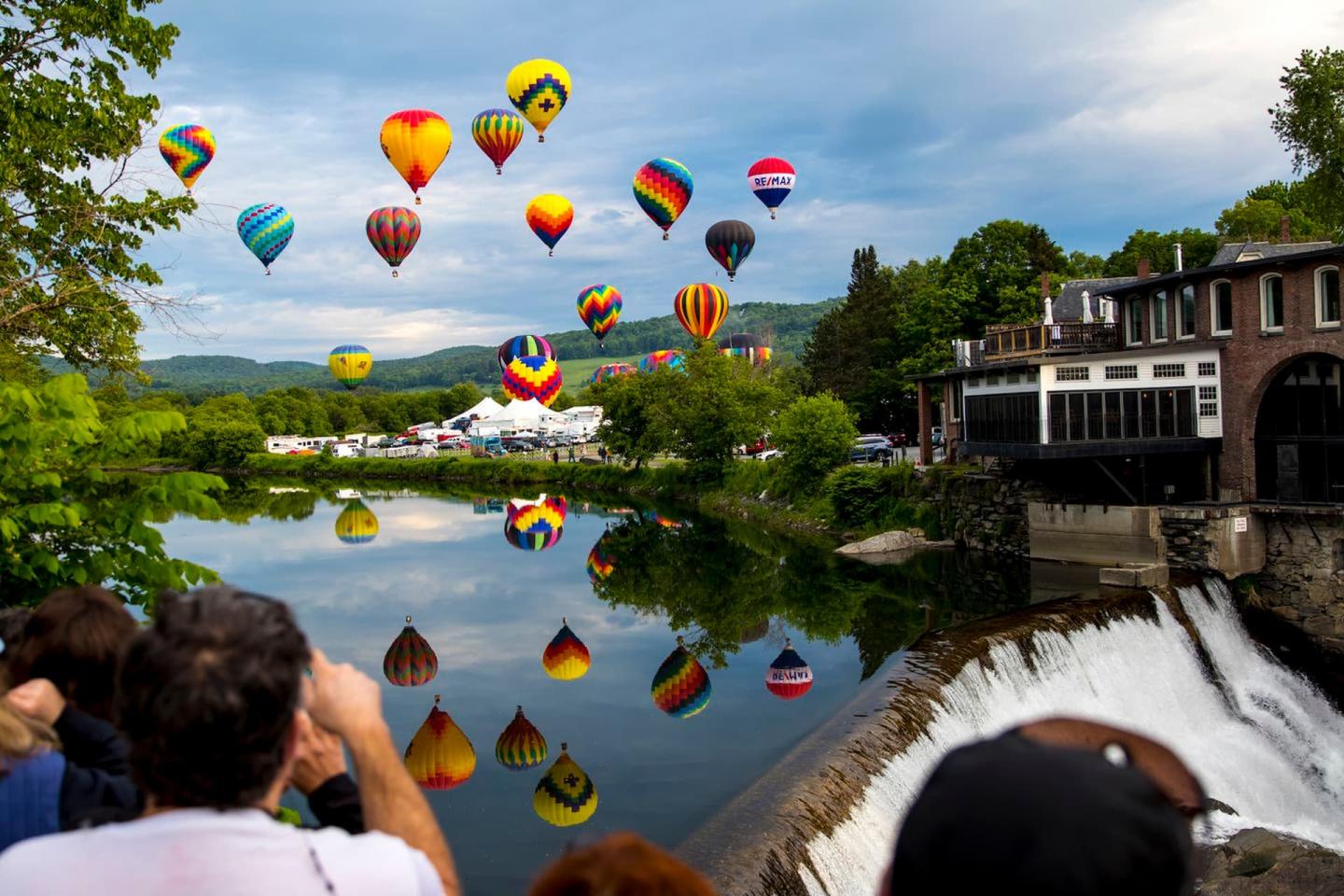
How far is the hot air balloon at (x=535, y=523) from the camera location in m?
42.2

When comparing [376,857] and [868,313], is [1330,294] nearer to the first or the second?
[376,857]

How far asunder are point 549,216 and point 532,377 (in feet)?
86.1

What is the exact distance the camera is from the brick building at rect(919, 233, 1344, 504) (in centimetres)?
2534

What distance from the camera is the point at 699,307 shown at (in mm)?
71188

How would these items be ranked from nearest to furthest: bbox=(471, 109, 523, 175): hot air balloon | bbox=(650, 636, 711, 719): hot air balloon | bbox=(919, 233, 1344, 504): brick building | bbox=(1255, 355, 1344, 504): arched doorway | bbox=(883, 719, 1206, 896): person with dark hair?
bbox=(883, 719, 1206, 896): person with dark hair < bbox=(650, 636, 711, 719): hot air balloon < bbox=(1255, 355, 1344, 504): arched doorway < bbox=(919, 233, 1344, 504): brick building < bbox=(471, 109, 523, 175): hot air balloon

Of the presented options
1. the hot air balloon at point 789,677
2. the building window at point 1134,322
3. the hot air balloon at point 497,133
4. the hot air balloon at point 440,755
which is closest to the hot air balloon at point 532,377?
the hot air balloon at point 497,133

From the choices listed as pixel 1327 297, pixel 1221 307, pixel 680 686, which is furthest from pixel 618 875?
pixel 1221 307

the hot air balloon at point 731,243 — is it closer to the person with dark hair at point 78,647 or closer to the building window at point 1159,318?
the building window at point 1159,318

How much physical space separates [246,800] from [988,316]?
49.9 m

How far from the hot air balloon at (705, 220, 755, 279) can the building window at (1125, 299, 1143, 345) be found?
36397 mm

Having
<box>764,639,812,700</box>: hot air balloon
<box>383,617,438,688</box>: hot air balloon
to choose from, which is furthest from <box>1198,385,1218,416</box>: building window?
<box>383,617,438,688</box>: hot air balloon

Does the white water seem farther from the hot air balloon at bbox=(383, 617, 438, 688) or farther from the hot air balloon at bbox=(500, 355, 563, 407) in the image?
the hot air balloon at bbox=(500, 355, 563, 407)

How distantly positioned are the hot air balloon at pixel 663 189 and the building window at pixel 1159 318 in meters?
35.0

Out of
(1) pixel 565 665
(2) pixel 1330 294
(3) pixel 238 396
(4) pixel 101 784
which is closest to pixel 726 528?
(1) pixel 565 665
